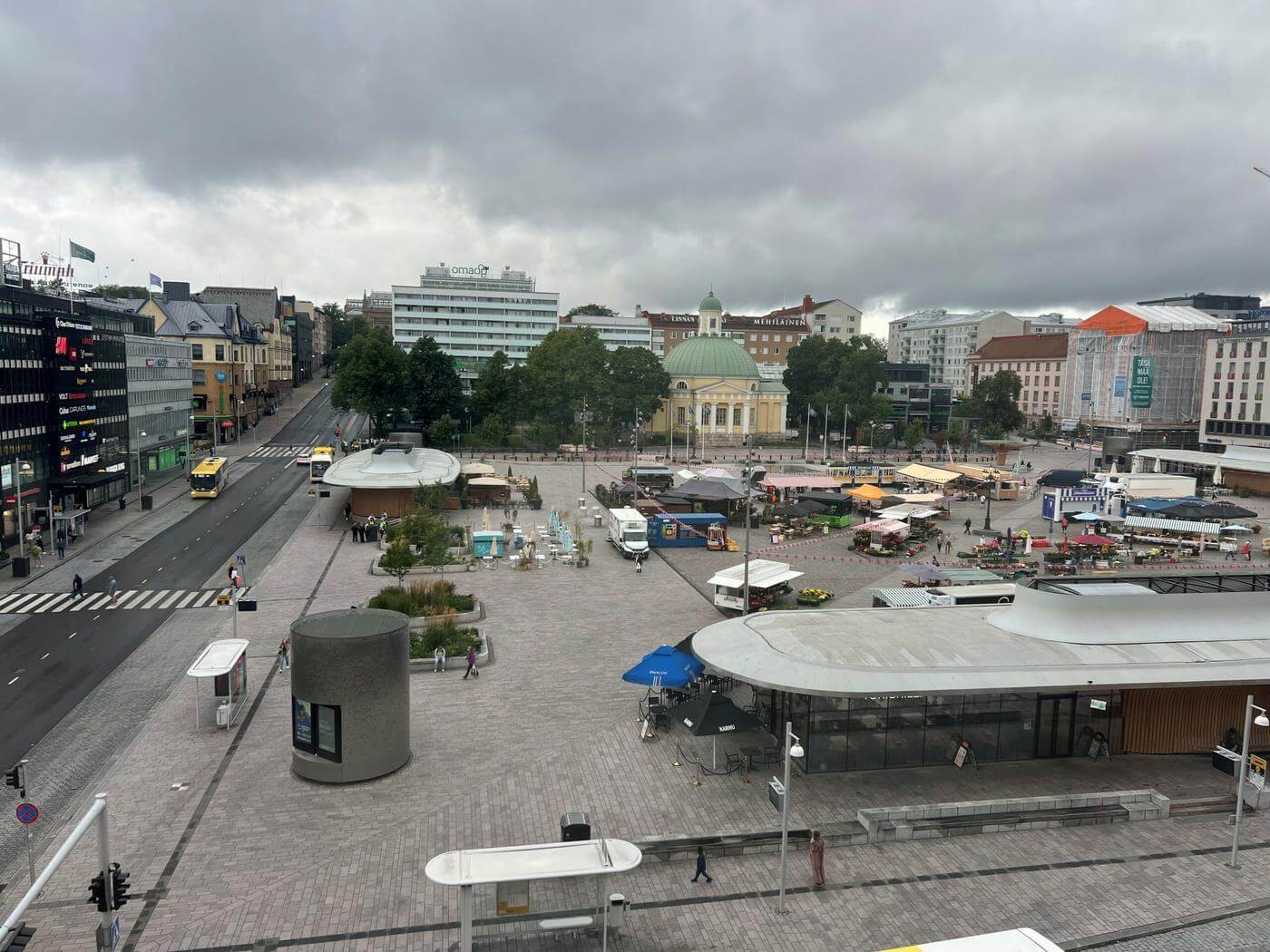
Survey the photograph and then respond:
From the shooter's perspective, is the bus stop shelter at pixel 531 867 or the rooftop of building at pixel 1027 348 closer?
the bus stop shelter at pixel 531 867

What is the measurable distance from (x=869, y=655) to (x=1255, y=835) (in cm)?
892

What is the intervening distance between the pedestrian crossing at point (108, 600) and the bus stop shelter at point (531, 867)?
26.6 meters

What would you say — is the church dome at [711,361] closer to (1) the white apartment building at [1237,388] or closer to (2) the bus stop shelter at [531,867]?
(1) the white apartment building at [1237,388]

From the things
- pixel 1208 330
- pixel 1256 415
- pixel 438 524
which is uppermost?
pixel 1208 330

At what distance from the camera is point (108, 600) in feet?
127

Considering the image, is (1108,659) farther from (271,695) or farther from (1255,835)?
(271,695)

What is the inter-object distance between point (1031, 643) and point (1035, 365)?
148 metres

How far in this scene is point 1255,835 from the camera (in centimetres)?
1917

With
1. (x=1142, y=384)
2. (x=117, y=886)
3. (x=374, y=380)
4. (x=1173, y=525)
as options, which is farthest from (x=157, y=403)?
(x=1142, y=384)

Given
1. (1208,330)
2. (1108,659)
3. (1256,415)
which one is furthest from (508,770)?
(1208,330)

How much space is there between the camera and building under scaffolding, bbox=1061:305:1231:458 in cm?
10356

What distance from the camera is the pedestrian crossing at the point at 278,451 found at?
90.6m

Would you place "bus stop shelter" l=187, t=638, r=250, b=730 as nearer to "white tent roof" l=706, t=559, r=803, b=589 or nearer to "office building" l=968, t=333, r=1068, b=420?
"white tent roof" l=706, t=559, r=803, b=589

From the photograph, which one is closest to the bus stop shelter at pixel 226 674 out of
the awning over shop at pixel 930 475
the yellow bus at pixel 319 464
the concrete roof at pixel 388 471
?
the concrete roof at pixel 388 471
